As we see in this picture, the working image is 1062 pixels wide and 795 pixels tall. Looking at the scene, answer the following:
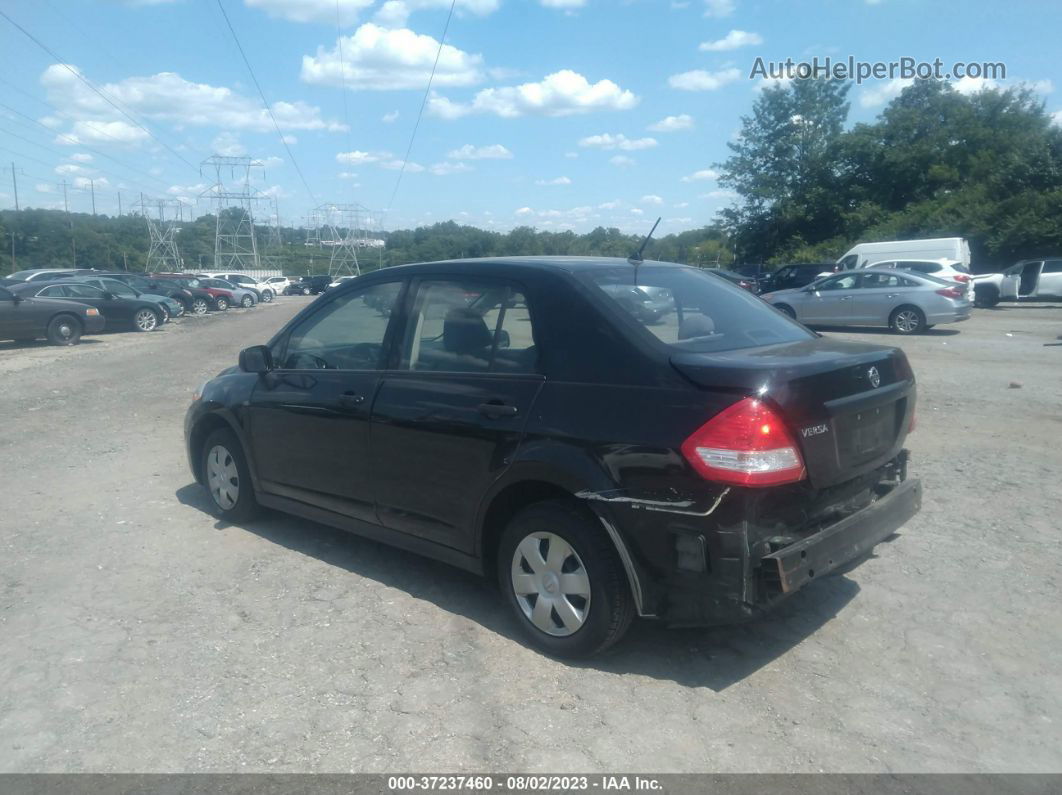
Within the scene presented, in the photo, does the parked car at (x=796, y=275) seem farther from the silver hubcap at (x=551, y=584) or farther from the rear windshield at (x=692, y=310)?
the silver hubcap at (x=551, y=584)

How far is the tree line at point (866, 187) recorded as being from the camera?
3831 cm

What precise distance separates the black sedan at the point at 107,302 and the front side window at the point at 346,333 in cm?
1833

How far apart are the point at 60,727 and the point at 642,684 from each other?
240cm

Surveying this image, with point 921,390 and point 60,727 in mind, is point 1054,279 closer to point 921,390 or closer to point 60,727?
point 921,390

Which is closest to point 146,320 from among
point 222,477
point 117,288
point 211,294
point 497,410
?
point 117,288

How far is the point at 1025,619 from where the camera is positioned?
14.4 ft

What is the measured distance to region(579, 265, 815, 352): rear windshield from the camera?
416 centimetres

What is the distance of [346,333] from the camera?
5.40 metres

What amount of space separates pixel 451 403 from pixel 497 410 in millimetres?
343

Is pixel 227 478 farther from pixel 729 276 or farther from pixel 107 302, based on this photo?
pixel 107 302

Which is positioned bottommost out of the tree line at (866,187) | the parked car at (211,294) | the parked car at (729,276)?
the parked car at (211,294)

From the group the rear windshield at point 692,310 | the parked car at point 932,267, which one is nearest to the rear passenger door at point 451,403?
the rear windshield at point 692,310

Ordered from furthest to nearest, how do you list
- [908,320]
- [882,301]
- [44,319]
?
1. [44,319]
2. [882,301]
3. [908,320]

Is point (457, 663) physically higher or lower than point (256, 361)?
lower
